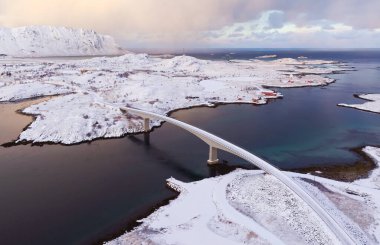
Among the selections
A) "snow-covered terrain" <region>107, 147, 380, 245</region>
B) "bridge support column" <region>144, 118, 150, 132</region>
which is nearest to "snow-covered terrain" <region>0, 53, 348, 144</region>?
"bridge support column" <region>144, 118, 150, 132</region>

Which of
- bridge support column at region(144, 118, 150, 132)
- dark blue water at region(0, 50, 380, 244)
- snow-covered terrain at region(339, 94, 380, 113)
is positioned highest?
snow-covered terrain at region(339, 94, 380, 113)

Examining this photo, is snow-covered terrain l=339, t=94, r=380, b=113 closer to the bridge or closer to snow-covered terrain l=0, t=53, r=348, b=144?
snow-covered terrain l=0, t=53, r=348, b=144

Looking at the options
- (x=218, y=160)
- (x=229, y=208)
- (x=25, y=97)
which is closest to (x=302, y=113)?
(x=218, y=160)

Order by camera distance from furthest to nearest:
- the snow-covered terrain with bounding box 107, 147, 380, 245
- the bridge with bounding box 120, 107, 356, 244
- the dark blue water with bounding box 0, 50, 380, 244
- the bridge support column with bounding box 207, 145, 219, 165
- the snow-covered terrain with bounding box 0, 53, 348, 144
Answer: the snow-covered terrain with bounding box 0, 53, 348, 144 → the bridge support column with bounding box 207, 145, 219, 165 → the dark blue water with bounding box 0, 50, 380, 244 → the snow-covered terrain with bounding box 107, 147, 380, 245 → the bridge with bounding box 120, 107, 356, 244

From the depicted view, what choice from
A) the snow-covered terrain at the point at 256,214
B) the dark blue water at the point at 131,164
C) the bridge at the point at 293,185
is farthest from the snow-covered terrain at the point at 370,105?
the bridge at the point at 293,185

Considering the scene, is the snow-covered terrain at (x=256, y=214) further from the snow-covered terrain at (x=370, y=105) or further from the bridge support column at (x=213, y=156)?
the snow-covered terrain at (x=370, y=105)

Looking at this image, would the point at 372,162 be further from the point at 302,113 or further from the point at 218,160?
the point at 302,113
